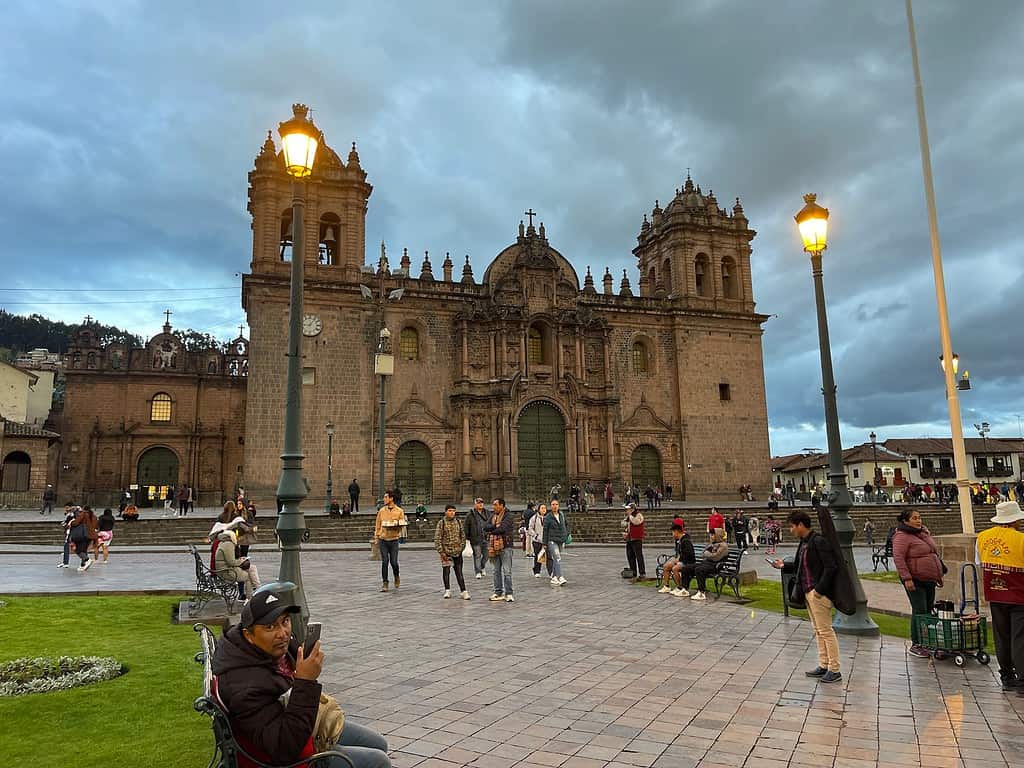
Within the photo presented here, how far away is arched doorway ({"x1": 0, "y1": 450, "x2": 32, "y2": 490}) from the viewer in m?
35.5

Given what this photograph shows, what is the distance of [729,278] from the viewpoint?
141ft

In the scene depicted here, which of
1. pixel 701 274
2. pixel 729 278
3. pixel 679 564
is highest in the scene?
pixel 701 274

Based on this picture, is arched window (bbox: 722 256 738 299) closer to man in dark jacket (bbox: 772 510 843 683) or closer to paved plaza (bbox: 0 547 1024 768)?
paved plaza (bbox: 0 547 1024 768)

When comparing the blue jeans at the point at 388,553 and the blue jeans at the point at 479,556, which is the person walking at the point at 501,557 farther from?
the blue jeans at the point at 479,556

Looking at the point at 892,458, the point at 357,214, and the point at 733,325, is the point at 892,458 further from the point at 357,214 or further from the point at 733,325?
the point at 357,214

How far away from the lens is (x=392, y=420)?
3472 cm

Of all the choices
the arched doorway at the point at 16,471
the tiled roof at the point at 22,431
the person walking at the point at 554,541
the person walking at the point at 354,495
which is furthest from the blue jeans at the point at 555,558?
the arched doorway at the point at 16,471

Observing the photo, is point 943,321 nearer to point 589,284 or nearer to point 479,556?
point 479,556

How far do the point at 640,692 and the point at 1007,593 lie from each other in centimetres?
347

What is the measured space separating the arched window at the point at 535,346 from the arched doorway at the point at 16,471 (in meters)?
26.5

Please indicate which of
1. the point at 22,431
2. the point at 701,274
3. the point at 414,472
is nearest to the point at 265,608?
the point at 414,472

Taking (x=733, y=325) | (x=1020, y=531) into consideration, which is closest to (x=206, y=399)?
(x=733, y=325)

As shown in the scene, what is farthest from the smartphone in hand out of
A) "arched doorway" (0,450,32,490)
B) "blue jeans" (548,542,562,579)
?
"arched doorway" (0,450,32,490)

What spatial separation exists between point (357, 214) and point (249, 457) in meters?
13.4
